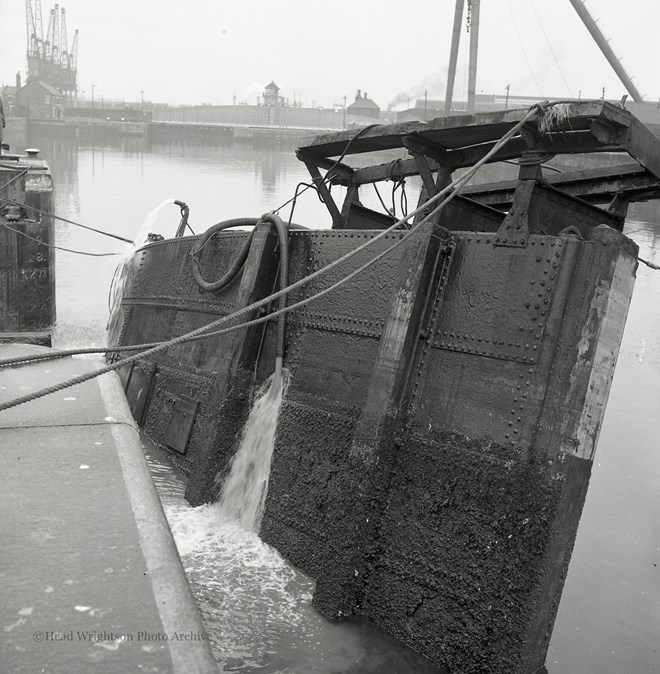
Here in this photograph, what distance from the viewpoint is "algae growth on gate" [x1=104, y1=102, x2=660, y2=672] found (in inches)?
175

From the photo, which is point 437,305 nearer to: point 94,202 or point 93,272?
point 93,272

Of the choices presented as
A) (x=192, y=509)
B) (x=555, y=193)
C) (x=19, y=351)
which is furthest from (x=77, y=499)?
(x=555, y=193)

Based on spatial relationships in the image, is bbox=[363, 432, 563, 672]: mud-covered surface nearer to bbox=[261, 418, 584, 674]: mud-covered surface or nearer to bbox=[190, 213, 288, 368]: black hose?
bbox=[261, 418, 584, 674]: mud-covered surface

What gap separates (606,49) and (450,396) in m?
53.1

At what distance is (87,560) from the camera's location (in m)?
2.54

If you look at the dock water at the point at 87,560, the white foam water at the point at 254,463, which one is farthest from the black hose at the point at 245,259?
the dock water at the point at 87,560

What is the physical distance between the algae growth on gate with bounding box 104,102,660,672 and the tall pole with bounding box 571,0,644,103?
48307mm

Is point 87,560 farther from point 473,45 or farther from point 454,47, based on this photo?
point 473,45

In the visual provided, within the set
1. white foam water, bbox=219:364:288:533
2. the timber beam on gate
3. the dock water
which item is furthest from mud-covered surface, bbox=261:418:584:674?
the timber beam on gate

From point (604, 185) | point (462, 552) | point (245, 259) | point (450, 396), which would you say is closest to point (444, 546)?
point (462, 552)

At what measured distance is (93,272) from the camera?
2567 centimetres

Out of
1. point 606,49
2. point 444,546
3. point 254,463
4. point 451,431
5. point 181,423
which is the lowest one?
point 181,423

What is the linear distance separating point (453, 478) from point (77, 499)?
2.64 metres

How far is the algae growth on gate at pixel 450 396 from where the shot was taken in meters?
4.45
